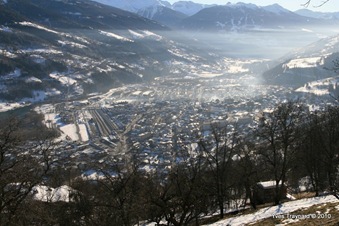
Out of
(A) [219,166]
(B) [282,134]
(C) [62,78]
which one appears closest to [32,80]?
(C) [62,78]

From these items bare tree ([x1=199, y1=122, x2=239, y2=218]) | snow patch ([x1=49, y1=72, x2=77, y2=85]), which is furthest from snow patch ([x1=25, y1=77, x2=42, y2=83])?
bare tree ([x1=199, y1=122, x2=239, y2=218])

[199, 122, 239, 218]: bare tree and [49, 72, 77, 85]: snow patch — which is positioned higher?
[199, 122, 239, 218]: bare tree

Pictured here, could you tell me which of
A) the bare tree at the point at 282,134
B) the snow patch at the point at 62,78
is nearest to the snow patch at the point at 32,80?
the snow patch at the point at 62,78

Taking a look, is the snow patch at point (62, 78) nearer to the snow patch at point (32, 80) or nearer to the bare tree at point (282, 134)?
the snow patch at point (32, 80)

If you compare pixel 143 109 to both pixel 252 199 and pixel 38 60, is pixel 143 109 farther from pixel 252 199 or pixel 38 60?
pixel 252 199

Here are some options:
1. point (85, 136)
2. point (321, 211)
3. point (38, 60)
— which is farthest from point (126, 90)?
point (321, 211)

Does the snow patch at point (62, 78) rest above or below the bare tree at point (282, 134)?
below

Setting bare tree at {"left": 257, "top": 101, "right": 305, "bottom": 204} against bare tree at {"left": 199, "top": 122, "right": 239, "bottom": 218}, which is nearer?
bare tree at {"left": 257, "top": 101, "right": 305, "bottom": 204}

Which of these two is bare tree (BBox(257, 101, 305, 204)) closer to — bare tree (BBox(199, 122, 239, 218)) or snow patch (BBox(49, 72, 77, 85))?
bare tree (BBox(199, 122, 239, 218))

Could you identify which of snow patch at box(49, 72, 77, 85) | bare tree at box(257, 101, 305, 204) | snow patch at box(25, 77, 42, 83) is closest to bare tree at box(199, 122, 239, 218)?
bare tree at box(257, 101, 305, 204)

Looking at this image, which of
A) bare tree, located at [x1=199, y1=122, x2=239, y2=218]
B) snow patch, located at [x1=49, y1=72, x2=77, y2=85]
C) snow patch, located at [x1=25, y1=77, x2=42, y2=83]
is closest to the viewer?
bare tree, located at [x1=199, y1=122, x2=239, y2=218]

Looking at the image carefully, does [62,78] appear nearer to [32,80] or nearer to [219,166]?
[32,80]

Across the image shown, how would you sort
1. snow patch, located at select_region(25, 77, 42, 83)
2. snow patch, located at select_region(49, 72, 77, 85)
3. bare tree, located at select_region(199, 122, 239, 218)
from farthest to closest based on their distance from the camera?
snow patch, located at select_region(49, 72, 77, 85), snow patch, located at select_region(25, 77, 42, 83), bare tree, located at select_region(199, 122, 239, 218)
